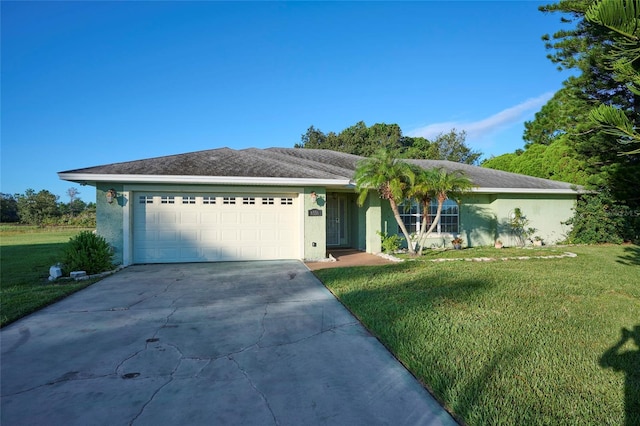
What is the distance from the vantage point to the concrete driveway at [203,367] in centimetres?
268

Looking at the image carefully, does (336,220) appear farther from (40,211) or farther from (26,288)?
(40,211)

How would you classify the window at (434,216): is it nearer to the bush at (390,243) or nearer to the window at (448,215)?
the window at (448,215)

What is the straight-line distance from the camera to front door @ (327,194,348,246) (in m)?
13.6

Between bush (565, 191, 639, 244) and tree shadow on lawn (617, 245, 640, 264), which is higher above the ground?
bush (565, 191, 639, 244)

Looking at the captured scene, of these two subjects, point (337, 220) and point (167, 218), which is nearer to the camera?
point (167, 218)

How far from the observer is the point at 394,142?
37.9m

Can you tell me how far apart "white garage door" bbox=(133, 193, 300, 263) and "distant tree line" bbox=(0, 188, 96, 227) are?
1125 inches

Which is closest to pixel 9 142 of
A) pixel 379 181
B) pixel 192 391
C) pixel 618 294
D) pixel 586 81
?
pixel 379 181

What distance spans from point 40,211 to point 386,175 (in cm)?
4256

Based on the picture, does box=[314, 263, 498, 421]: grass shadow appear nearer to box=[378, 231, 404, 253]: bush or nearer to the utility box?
box=[378, 231, 404, 253]: bush

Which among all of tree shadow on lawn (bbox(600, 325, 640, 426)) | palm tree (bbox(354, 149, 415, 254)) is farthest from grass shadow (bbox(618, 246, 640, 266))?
tree shadow on lawn (bbox(600, 325, 640, 426))

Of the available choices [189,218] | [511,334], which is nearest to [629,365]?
[511,334]

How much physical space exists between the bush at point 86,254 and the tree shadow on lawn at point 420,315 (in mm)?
5802

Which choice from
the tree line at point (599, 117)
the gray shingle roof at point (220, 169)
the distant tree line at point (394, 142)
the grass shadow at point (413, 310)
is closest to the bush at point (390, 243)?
the grass shadow at point (413, 310)
